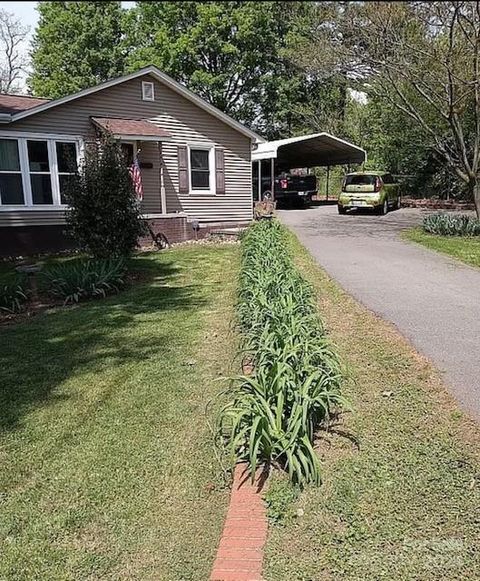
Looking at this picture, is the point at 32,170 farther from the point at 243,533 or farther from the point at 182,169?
the point at 243,533

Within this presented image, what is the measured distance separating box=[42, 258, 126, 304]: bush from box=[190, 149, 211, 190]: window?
26.4 ft

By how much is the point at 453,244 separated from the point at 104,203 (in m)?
7.95

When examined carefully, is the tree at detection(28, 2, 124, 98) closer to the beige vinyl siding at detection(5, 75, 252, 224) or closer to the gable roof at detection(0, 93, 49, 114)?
the gable roof at detection(0, 93, 49, 114)

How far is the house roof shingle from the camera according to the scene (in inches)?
521

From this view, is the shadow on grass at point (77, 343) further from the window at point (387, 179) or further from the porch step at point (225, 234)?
the window at point (387, 179)

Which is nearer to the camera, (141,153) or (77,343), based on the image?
(77,343)

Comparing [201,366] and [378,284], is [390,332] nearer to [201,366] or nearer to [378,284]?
[201,366]

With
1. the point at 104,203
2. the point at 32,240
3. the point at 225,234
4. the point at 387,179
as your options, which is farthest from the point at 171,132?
the point at 387,179

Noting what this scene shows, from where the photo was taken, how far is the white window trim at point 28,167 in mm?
12531

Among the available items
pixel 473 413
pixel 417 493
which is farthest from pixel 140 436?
pixel 473 413

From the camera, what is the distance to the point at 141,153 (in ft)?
47.7

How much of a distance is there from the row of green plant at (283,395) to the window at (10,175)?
1015 centimetres

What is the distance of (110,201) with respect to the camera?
8938 mm

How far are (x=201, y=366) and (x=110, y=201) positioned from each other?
5078 millimetres
